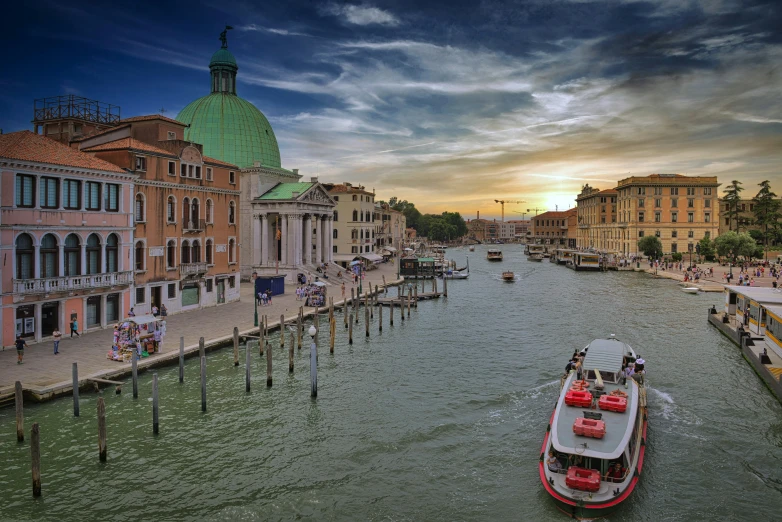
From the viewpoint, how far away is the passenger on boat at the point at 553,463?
1658cm

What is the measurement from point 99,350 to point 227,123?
44201 mm

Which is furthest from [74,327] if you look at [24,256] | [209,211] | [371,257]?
[371,257]

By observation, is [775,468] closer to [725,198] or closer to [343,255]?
[343,255]

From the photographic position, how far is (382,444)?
20.7 meters

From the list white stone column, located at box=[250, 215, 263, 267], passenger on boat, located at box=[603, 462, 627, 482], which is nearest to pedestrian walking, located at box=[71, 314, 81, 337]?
passenger on boat, located at box=[603, 462, 627, 482]

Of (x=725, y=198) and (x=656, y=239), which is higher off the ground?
(x=725, y=198)

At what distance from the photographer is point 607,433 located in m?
17.4

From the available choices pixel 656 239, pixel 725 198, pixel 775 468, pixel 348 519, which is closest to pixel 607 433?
pixel 775 468

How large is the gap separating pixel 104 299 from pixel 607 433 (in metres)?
28.2

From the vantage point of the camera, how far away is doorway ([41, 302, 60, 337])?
29.9 meters

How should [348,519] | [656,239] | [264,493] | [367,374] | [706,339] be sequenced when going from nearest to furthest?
[348,519]
[264,493]
[367,374]
[706,339]
[656,239]

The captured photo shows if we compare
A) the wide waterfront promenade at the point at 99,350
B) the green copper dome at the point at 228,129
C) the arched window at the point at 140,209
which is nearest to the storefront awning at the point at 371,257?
the green copper dome at the point at 228,129

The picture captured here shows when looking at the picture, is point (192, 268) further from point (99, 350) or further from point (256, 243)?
point (256, 243)

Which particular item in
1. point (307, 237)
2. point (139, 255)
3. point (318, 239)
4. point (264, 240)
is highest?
point (307, 237)
